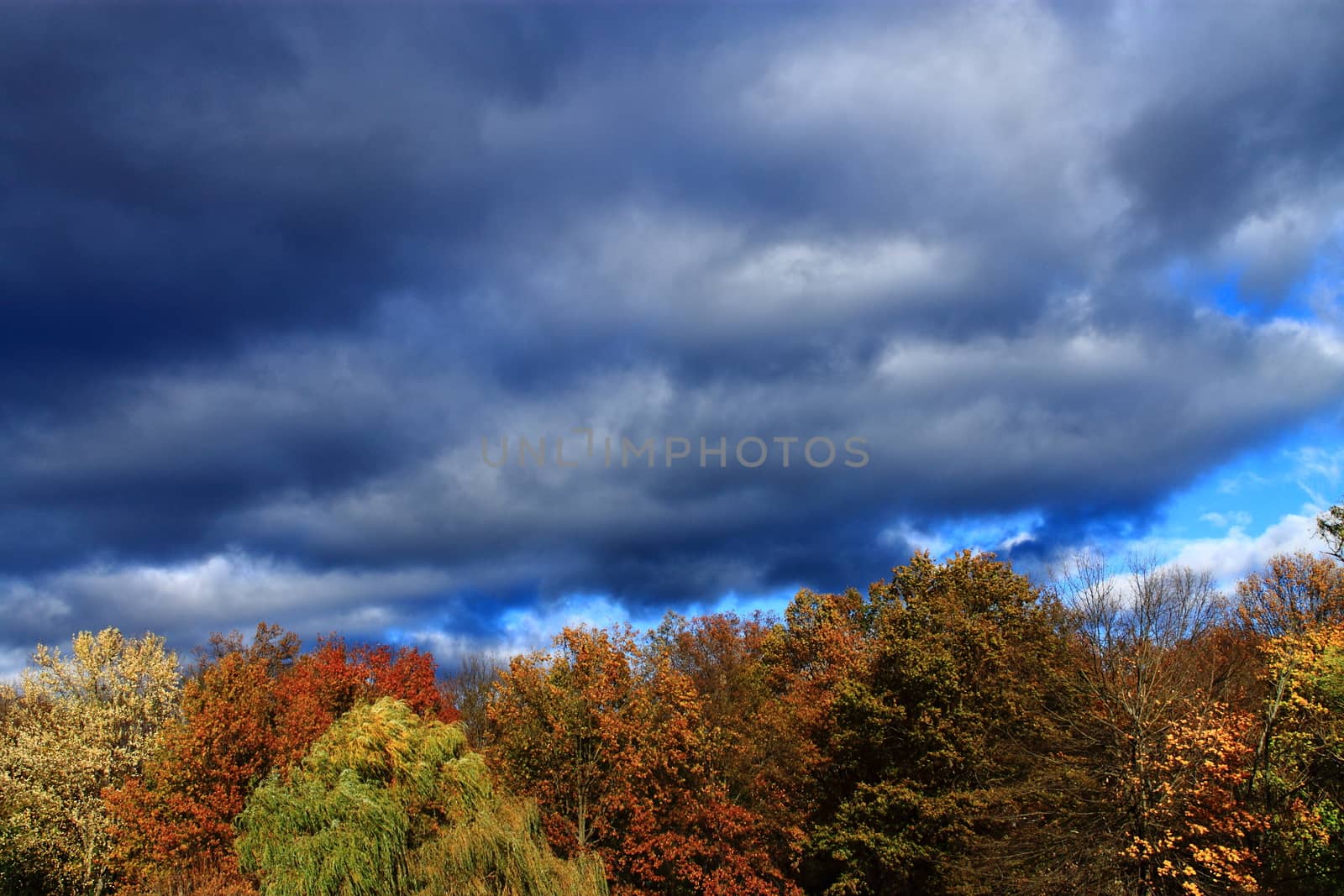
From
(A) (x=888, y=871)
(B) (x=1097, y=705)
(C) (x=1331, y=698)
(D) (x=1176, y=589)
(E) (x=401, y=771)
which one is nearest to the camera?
(C) (x=1331, y=698)

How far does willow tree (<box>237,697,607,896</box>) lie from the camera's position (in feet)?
82.6

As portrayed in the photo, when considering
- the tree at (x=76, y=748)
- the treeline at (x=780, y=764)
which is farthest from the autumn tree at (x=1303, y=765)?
the tree at (x=76, y=748)

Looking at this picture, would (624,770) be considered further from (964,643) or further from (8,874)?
(8,874)

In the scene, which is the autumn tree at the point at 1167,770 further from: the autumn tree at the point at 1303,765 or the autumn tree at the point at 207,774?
the autumn tree at the point at 207,774

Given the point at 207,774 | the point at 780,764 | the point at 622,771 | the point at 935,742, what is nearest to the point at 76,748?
the point at 207,774

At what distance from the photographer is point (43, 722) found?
5203 centimetres

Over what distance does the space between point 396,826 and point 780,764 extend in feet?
90.1

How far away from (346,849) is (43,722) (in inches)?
1466

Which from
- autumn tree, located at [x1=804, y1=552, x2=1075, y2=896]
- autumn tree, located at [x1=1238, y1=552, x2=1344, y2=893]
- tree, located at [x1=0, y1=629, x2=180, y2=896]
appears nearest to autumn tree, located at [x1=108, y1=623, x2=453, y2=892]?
tree, located at [x1=0, y1=629, x2=180, y2=896]

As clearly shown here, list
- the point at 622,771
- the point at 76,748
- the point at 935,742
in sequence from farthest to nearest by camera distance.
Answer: the point at 76,748
the point at 622,771
the point at 935,742

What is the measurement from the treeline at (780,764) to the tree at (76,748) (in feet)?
0.55

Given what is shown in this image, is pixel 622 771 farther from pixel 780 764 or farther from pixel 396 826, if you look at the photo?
pixel 396 826

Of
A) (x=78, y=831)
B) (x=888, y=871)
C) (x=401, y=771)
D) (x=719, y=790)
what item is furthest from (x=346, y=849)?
(x=78, y=831)

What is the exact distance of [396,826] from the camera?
27953mm
